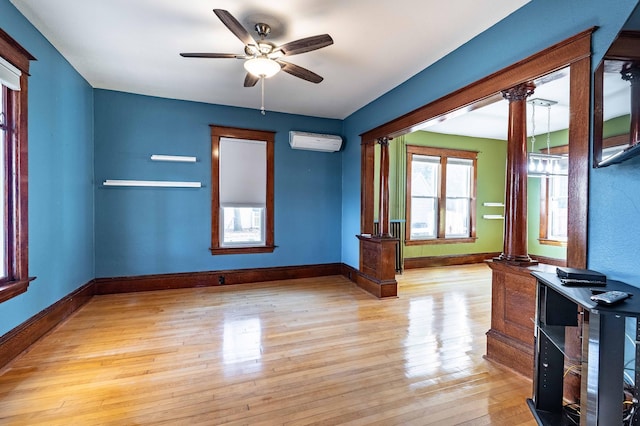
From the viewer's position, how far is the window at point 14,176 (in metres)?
2.34

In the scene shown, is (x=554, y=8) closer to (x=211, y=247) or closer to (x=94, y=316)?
(x=211, y=247)

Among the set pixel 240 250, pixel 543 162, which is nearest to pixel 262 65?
pixel 240 250

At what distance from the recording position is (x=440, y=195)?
643 centimetres

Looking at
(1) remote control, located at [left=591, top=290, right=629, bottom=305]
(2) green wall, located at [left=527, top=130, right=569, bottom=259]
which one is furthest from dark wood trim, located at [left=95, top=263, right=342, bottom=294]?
(2) green wall, located at [left=527, top=130, right=569, bottom=259]

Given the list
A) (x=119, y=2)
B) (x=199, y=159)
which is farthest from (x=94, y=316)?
(x=119, y=2)

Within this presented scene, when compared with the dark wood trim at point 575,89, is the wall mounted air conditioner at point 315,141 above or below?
above

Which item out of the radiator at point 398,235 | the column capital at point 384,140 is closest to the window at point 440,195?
the radiator at point 398,235

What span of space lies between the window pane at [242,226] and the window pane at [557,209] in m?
6.22

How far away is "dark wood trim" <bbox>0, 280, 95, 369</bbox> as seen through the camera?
7.47 feet

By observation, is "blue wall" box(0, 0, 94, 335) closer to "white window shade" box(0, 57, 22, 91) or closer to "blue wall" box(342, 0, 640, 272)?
"white window shade" box(0, 57, 22, 91)

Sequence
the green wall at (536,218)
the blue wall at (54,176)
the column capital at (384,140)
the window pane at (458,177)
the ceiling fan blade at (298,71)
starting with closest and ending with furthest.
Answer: the blue wall at (54,176)
the ceiling fan blade at (298,71)
the column capital at (384,140)
the green wall at (536,218)
the window pane at (458,177)

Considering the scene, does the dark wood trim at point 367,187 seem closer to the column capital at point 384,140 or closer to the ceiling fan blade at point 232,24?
the column capital at point 384,140

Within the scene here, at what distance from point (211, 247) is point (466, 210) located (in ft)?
18.3

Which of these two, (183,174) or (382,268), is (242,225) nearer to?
(183,174)
